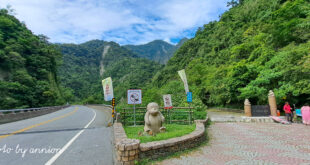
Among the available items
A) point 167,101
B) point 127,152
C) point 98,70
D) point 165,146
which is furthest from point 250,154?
point 98,70

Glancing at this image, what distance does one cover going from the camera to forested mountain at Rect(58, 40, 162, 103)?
229 feet

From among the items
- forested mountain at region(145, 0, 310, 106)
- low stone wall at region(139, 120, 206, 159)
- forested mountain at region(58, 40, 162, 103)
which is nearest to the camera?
low stone wall at region(139, 120, 206, 159)

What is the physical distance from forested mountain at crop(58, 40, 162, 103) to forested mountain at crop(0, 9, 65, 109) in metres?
23.7

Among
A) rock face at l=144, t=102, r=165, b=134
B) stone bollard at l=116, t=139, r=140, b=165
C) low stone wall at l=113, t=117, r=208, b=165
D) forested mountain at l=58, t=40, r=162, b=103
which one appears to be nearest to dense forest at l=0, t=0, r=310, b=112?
rock face at l=144, t=102, r=165, b=134

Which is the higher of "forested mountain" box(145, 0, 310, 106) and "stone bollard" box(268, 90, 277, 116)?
"forested mountain" box(145, 0, 310, 106)

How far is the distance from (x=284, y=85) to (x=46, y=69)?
4474cm

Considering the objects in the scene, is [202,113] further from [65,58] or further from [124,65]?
[65,58]

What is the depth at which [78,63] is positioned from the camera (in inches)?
4350

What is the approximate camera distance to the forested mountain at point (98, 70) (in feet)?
229

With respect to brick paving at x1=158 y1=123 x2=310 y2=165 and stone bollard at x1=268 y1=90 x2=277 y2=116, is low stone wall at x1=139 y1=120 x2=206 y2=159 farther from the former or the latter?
stone bollard at x1=268 y1=90 x2=277 y2=116

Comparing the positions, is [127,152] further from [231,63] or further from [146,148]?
[231,63]

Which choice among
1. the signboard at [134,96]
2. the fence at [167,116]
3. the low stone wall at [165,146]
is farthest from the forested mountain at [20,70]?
the low stone wall at [165,146]

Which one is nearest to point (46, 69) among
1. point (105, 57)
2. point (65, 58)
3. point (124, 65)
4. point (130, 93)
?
point (130, 93)

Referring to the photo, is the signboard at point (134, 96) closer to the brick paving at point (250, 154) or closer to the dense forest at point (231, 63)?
the dense forest at point (231, 63)
